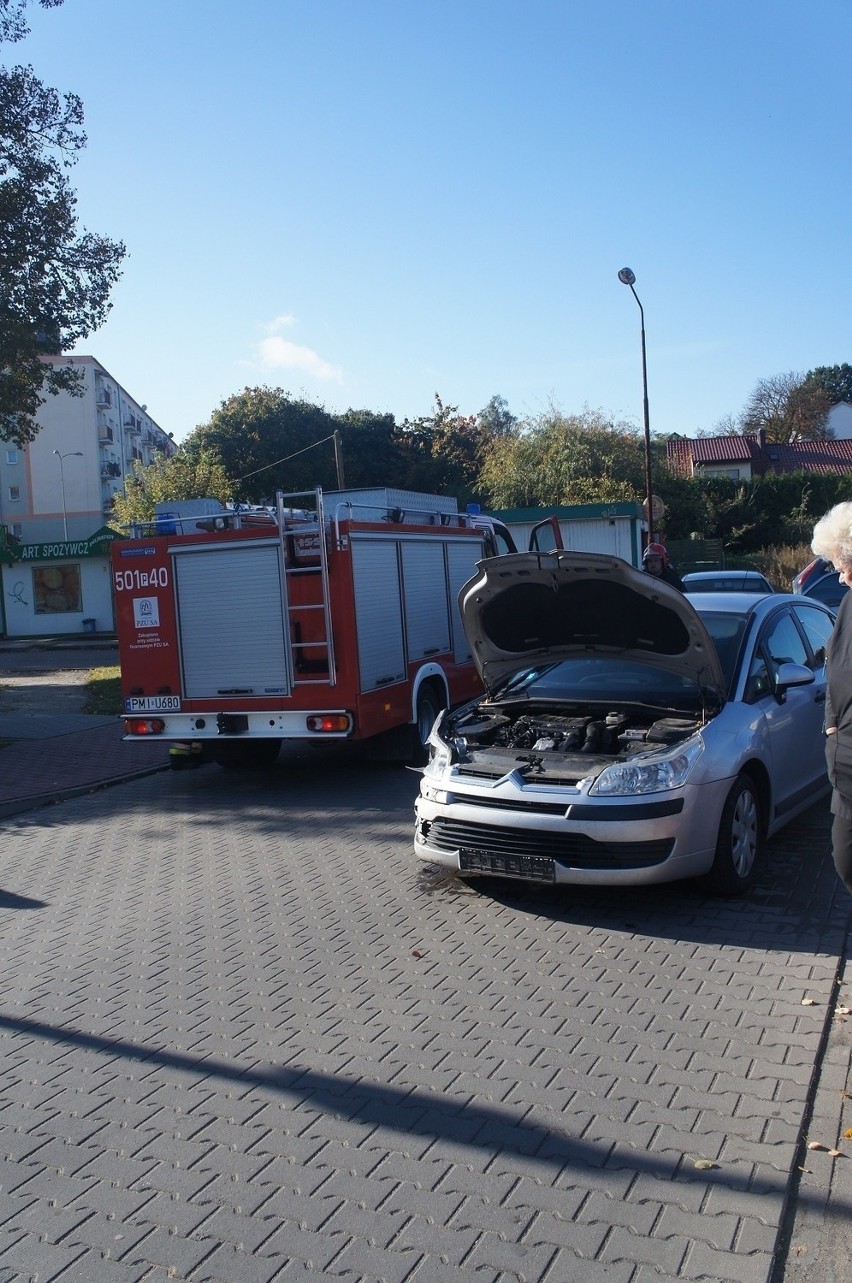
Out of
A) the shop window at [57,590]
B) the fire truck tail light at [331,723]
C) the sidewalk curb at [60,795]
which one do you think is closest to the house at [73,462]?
the shop window at [57,590]

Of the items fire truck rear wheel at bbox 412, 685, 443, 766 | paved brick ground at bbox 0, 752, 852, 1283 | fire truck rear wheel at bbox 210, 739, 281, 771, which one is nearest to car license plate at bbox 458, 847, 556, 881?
paved brick ground at bbox 0, 752, 852, 1283

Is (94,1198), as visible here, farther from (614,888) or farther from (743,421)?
(743,421)

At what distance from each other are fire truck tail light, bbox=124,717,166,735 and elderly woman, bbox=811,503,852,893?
7.48 meters

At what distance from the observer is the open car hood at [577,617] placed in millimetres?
6438

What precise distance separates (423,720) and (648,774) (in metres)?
5.75

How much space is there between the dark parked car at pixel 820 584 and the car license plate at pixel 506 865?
1458cm

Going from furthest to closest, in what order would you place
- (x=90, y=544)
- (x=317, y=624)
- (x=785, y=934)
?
(x=90, y=544), (x=317, y=624), (x=785, y=934)

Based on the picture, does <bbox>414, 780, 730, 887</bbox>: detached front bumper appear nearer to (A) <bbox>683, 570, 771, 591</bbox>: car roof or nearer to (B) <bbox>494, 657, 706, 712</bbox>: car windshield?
(B) <bbox>494, 657, 706, 712</bbox>: car windshield

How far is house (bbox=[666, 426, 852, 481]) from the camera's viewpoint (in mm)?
65438

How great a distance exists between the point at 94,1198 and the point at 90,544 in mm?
32415

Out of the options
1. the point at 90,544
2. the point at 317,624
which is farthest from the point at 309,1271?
the point at 90,544

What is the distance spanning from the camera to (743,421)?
8300 centimetres

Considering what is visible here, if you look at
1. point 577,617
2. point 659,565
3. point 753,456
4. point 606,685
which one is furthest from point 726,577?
point 753,456

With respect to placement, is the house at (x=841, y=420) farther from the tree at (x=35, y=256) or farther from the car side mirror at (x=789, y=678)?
the car side mirror at (x=789, y=678)
